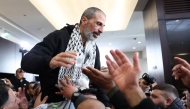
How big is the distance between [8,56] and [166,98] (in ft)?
15.2

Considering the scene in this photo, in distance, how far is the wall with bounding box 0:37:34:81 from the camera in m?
5.04

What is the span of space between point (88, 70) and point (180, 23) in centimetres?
301

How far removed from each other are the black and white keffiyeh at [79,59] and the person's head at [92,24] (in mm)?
40

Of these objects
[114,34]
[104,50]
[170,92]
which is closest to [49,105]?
[170,92]

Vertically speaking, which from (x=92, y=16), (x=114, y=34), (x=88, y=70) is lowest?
(x=88, y=70)

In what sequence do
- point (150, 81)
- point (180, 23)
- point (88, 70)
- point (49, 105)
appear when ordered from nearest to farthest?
point (88, 70), point (49, 105), point (150, 81), point (180, 23)

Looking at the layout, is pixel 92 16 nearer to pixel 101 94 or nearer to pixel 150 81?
pixel 101 94

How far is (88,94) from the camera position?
3.62 feet

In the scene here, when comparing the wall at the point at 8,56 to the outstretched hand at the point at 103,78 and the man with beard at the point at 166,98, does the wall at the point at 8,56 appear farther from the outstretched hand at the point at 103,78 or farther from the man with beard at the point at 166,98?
the outstretched hand at the point at 103,78

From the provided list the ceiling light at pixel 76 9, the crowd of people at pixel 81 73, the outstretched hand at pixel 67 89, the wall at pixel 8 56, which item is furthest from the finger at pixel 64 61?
the wall at pixel 8 56

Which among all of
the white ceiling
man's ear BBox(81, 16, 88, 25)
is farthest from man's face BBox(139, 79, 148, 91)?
the white ceiling

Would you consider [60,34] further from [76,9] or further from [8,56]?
[8,56]

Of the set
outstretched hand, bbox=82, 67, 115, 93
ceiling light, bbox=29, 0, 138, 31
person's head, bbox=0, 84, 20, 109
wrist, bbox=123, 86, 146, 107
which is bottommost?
person's head, bbox=0, 84, 20, 109

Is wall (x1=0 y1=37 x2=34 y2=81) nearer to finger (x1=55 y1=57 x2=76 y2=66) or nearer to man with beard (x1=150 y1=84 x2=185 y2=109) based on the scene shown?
man with beard (x1=150 y1=84 x2=185 y2=109)
